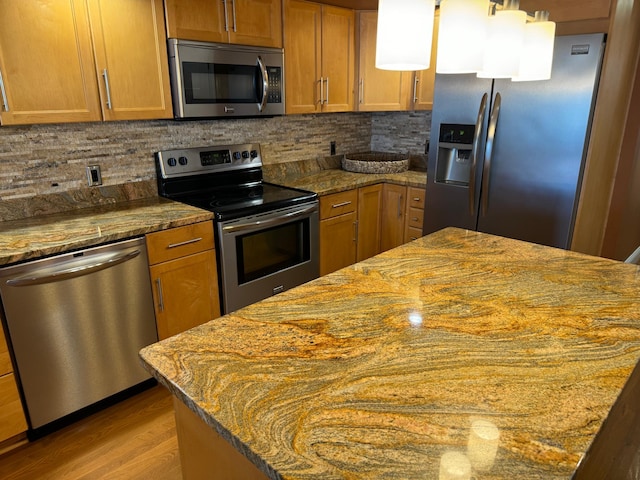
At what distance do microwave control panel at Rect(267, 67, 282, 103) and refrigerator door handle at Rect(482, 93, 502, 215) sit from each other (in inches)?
52.3

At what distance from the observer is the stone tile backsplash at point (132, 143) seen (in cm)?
224

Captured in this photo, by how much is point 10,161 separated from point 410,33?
215 cm

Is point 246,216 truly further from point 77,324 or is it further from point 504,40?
point 504,40

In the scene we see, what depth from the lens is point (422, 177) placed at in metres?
3.45

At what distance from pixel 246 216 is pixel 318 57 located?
4.36 feet

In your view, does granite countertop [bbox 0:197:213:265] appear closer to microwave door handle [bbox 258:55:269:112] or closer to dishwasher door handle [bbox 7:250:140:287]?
dishwasher door handle [bbox 7:250:140:287]

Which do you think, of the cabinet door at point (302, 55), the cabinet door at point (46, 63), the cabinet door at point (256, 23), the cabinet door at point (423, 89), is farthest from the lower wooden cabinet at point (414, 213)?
the cabinet door at point (46, 63)

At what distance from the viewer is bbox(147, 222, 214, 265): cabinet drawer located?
7.26 ft

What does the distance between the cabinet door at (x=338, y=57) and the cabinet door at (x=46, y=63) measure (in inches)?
62.8

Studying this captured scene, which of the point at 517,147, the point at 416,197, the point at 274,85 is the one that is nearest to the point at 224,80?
the point at 274,85

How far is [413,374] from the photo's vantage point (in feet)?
3.21

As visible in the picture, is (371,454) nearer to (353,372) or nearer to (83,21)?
(353,372)

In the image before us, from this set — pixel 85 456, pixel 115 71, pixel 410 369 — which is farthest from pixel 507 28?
pixel 85 456

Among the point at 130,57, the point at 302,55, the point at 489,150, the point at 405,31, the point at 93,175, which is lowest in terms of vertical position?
the point at 93,175
